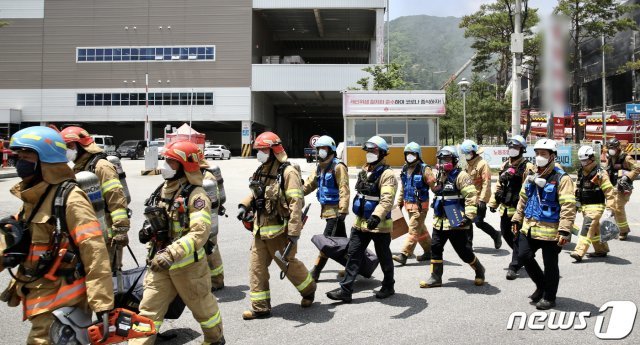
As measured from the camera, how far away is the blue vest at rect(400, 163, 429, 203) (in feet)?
24.0

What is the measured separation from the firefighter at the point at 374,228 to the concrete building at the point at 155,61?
42.6m

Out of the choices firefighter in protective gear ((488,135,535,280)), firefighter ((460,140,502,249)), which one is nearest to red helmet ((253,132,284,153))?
firefighter ((460,140,502,249))

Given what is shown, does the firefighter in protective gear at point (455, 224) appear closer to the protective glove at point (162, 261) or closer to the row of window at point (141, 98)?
the protective glove at point (162, 261)

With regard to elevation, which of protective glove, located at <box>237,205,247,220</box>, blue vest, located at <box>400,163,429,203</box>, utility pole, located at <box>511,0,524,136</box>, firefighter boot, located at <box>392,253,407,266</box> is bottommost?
firefighter boot, located at <box>392,253,407,266</box>

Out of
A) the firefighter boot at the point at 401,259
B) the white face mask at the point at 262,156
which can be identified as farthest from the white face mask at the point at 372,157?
the firefighter boot at the point at 401,259

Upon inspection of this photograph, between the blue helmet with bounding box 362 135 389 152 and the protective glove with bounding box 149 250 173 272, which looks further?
the blue helmet with bounding box 362 135 389 152

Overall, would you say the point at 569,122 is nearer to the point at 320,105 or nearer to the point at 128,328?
the point at 320,105

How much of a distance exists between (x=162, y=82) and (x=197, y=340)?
48317 millimetres

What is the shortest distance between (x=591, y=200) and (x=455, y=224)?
3.24 metres

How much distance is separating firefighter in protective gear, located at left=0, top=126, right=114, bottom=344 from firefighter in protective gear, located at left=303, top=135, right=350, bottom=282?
372 centimetres

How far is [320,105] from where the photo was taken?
59406 millimetres

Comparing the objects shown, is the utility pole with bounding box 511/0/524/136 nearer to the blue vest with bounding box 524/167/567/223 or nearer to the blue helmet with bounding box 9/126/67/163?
the blue vest with bounding box 524/167/567/223

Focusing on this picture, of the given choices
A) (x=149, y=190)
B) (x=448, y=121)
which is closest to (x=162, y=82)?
(x=448, y=121)

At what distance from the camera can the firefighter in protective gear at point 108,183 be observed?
192 inches
